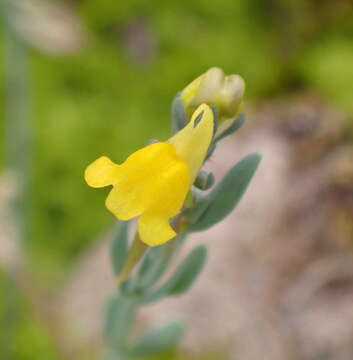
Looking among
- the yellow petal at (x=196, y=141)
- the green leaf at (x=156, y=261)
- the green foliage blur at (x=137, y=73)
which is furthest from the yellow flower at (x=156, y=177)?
the green foliage blur at (x=137, y=73)

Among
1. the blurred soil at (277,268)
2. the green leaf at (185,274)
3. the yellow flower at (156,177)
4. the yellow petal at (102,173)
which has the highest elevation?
the blurred soil at (277,268)

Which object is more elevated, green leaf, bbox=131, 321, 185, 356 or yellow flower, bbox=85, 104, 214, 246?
green leaf, bbox=131, 321, 185, 356

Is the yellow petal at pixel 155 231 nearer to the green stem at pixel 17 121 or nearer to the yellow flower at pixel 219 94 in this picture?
the yellow flower at pixel 219 94

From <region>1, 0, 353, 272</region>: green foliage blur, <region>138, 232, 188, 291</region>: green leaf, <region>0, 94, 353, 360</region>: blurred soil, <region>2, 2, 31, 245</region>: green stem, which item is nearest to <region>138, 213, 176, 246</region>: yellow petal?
<region>138, 232, 188, 291</region>: green leaf

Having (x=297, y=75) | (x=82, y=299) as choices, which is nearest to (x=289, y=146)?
(x=297, y=75)

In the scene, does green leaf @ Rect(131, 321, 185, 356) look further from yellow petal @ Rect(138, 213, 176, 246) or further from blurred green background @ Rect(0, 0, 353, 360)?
blurred green background @ Rect(0, 0, 353, 360)
